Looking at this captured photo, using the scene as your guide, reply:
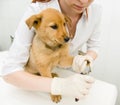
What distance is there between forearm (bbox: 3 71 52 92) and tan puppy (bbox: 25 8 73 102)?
0.10 ft

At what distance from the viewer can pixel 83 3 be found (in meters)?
0.88

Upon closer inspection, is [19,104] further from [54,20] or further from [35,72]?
[54,20]

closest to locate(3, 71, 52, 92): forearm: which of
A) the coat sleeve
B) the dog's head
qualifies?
the coat sleeve

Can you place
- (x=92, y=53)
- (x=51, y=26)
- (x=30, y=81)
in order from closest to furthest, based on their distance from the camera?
(x=51, y=26)
(x=30, y=81)
(x=92, y=53)

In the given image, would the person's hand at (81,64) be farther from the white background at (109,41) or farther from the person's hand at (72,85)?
the white background at (109,41)

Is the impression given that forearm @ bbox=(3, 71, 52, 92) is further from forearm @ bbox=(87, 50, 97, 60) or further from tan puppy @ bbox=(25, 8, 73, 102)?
forearm @ bbox=(87, 50, 97, 60)

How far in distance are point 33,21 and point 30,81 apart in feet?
0.77

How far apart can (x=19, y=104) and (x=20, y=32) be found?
29 centimetres

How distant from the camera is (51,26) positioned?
0.79m

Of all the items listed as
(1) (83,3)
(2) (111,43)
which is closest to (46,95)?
(1) (83,3)

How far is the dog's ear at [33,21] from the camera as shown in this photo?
79 cm

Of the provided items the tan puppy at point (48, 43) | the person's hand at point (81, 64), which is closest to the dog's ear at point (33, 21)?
the tan puppy at point (48, 43)

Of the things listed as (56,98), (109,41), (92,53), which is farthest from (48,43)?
(109,41)

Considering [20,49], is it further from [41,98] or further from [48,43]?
[41,98]
